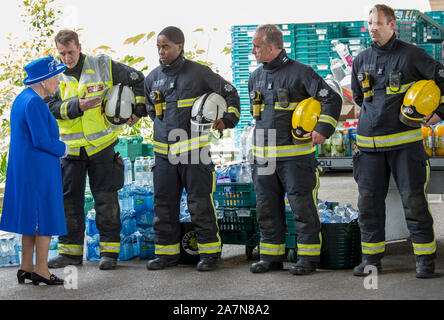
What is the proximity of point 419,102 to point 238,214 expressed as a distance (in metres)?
1.90

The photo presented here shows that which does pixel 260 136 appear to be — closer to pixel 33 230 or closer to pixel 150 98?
pixel 150 98

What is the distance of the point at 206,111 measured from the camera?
4.83 meters

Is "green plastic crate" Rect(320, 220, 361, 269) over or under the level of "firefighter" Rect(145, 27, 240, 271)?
under

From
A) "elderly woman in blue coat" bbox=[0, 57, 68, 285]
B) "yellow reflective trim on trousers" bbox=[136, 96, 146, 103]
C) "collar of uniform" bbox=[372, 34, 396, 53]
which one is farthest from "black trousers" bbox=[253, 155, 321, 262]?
"elderly woman in blue coat" bbox=[0, 57, 68, 285]

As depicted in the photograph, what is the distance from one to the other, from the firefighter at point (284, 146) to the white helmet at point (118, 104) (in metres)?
1.07

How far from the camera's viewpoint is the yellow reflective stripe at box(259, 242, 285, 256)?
4.85m

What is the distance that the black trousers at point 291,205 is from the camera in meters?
4.68

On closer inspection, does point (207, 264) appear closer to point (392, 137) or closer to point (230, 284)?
point (230, 284)

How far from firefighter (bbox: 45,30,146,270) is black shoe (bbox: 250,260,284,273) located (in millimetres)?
1226

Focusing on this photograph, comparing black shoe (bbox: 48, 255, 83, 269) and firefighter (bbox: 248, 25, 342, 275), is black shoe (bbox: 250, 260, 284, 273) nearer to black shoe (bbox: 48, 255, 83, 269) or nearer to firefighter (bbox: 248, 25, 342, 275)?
firefighter (bbox: 248, 25, 342, 275)

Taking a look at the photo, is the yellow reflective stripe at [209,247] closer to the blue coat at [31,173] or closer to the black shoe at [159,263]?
the black shoe at [159,263]

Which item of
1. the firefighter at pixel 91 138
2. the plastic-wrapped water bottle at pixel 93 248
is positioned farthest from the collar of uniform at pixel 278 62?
the plastic-wrapped water bottle at pixel 93 248
